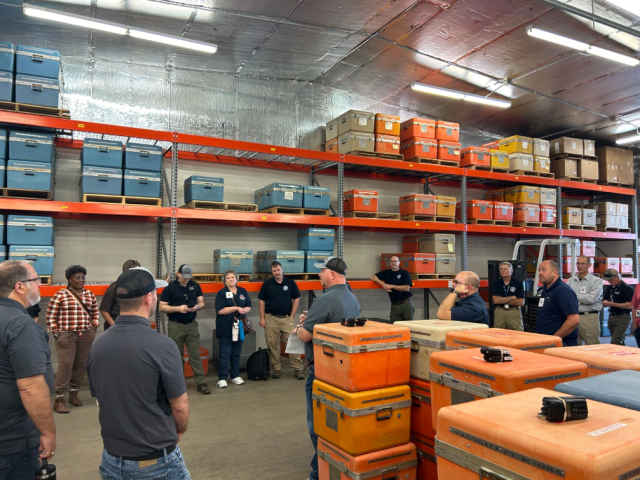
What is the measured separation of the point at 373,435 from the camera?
3578 mm

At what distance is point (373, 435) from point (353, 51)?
7.79 m

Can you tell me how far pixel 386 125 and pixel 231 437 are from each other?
24.1 ft

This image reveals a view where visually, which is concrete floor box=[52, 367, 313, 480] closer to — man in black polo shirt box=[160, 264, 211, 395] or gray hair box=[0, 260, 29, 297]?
man in black polo shirt box=[160, 264, 211, 395]

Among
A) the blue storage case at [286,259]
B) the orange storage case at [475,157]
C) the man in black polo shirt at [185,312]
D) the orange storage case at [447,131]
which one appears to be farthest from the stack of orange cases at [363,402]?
the orange storage case at [475,157]

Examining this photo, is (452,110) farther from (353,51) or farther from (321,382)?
(321,382)

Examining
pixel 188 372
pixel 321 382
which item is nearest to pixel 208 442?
pixel 321 382

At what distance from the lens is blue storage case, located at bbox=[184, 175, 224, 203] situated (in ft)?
26.9

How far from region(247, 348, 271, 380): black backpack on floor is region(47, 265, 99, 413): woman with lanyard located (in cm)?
274

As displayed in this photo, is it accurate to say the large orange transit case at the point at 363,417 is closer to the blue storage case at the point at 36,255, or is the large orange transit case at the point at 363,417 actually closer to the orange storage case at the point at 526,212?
the blue storage case at the point at 36,255

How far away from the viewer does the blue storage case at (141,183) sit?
7.59 metres

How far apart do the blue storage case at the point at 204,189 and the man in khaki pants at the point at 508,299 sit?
570cm

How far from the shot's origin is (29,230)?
6.89 meters

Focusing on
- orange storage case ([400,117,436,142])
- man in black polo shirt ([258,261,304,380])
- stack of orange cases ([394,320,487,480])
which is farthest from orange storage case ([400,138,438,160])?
stack of orange cases ([394,320,487,480])

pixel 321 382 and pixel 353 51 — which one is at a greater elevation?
pixel 353 51
